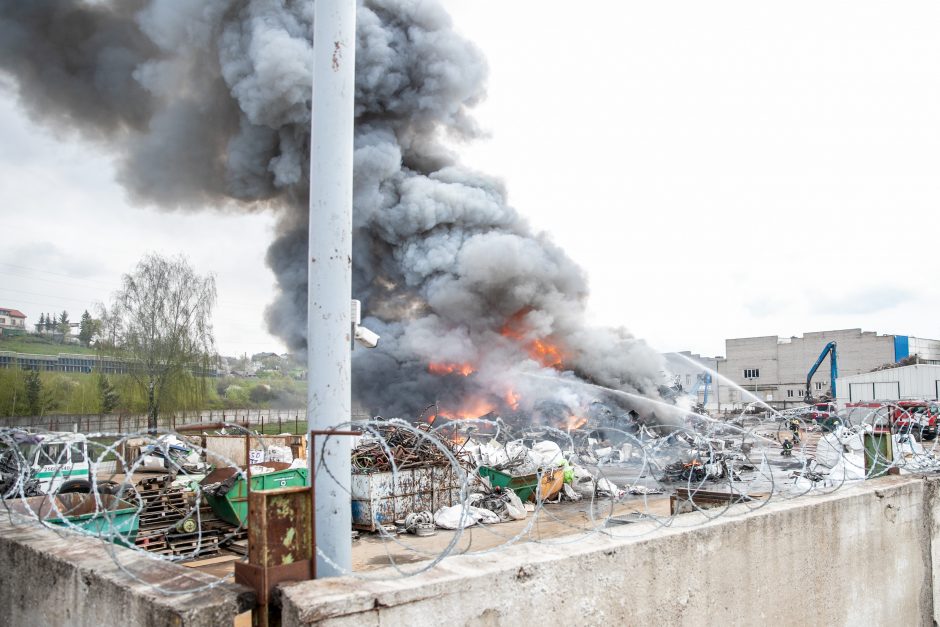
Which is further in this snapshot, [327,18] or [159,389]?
[159,389]

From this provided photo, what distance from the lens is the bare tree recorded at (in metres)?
31.3

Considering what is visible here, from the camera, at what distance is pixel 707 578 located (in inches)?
153

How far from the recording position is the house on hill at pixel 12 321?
3880cm

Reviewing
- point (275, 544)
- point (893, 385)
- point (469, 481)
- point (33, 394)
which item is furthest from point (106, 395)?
point (893, 385)

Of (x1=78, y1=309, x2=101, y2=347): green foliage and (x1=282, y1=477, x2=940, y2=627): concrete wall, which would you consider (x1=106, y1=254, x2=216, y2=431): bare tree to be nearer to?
(x1=78, y1=309, x2=101, y2=347): green foliage

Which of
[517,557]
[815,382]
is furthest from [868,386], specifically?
[517,557]

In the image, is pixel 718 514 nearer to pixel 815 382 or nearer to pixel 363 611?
pixel 363 611

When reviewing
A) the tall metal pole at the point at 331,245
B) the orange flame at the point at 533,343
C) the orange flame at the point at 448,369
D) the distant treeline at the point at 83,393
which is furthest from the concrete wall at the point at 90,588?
the distant treeline at the point at 83,393

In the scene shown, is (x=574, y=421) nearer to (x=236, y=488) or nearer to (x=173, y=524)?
(x=236, y=488)

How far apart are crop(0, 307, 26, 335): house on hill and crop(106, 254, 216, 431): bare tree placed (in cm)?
1074

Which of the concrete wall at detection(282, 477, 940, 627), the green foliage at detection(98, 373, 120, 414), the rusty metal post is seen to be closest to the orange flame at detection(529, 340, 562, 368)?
the green foliage at detection(98, 373, 120, 414)

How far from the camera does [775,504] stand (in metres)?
4.64

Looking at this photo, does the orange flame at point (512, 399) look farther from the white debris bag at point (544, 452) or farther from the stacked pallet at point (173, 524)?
the stacked pallet at point (173, 524)

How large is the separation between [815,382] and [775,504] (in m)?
49.7
